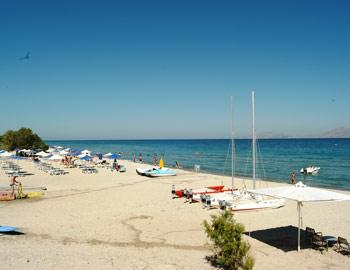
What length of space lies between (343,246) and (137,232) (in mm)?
7781

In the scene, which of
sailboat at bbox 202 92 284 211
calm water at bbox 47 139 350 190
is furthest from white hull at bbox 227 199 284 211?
calm water at bbox 47 139 350 190

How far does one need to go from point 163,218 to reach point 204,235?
3.51 meters

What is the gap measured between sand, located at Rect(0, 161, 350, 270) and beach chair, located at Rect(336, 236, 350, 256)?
49 cm

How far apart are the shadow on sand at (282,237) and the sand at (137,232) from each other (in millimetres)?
37

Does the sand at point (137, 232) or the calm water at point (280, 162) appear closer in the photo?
the sand at point (137, 232)

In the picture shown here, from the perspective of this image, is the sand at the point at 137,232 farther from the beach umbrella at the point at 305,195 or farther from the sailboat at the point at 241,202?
the beach umbrella at the point at 305,195

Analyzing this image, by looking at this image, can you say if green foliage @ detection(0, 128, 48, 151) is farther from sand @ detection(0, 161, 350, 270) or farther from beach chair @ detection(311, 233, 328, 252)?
beach chair @ detection(311, 233, 328, 252)

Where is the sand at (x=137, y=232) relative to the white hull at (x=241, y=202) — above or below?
below

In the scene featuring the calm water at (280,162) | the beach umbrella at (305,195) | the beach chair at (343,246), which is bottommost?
the calm water at (280,162)

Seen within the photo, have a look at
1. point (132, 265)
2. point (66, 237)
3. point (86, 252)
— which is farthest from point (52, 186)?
point (132, 265)

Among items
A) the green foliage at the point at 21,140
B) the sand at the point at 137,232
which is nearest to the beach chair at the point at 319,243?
the sand at the point at 137,232

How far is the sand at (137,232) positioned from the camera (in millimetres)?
10781

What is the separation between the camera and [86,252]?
38.1 ft

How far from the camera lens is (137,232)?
47.0ft
